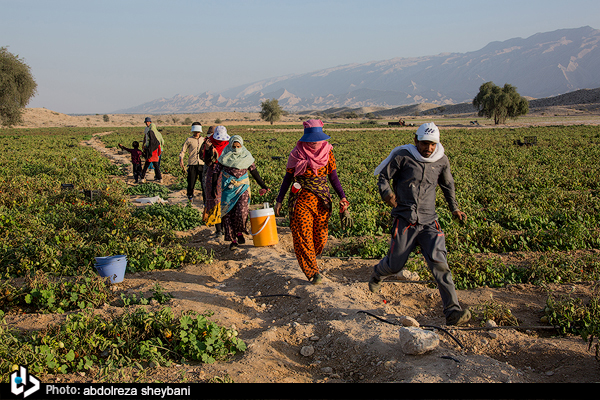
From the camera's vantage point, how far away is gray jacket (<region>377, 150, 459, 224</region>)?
3.95m

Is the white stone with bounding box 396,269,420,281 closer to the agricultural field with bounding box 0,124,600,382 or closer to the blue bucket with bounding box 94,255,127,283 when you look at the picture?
the agricultural field with bounding box 0,124,600,382

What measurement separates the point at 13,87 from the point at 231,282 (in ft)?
165

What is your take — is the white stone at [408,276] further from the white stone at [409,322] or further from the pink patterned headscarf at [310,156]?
the pink patterned headscarf at [310,156]

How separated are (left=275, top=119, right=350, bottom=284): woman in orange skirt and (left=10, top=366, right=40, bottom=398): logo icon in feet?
9.48

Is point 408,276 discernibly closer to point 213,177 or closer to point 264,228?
point 264,228

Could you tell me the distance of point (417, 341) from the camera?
10.5 ft

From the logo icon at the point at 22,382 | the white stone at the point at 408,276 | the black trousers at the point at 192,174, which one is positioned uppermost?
the black trousers at the point at 192,174

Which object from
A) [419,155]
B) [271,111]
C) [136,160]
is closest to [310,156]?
[419,155]

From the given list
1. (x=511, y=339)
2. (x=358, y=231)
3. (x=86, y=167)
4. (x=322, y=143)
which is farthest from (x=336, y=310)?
(x=86, y=167)


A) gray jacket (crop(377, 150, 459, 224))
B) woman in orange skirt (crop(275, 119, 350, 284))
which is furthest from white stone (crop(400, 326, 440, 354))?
woman in orange skirt (crop(275, 119, 350, 284))

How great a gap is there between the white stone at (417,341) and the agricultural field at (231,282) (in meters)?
0.24

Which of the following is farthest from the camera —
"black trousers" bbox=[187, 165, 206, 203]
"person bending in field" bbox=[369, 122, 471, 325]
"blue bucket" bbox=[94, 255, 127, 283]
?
"black trousers" bbox=[187, 165, 206, 203]

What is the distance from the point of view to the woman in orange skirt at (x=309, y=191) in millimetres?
4859

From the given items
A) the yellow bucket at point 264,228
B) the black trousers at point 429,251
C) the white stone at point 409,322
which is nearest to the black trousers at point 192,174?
the yellow bucket at point 264,228
